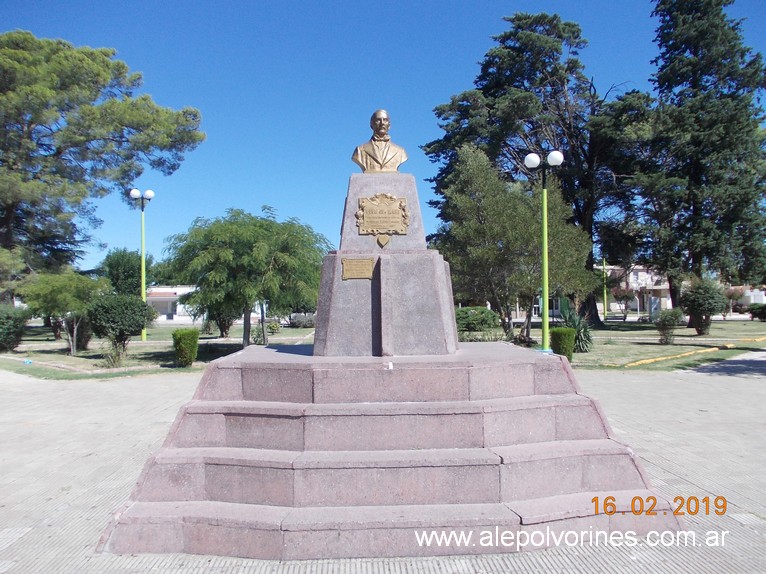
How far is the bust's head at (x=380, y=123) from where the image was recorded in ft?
21.8

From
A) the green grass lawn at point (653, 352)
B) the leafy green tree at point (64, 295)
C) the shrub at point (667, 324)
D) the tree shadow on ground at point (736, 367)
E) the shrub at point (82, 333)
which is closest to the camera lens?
the tree shadow on ground at point (736, 367)

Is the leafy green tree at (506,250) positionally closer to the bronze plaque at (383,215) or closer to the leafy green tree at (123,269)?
the bronze plaque at (383,215)

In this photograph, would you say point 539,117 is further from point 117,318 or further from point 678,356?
point 117,318

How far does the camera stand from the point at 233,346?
71.4ft

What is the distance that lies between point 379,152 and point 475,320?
77.2 ft

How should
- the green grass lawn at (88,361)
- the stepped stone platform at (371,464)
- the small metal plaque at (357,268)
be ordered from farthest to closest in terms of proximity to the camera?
the green grass lawn at (88,361) < the small metal plaque at (357,268) < the stepped stone platform at (371,464)

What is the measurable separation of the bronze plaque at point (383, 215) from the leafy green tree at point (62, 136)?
25.4m

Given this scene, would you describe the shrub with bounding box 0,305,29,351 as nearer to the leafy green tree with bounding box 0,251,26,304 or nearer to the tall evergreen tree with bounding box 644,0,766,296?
the leafy green tree with bounding box 0,251,26,304

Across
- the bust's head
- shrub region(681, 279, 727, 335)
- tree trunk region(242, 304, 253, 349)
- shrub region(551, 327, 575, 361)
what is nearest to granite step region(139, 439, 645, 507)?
the bust's head

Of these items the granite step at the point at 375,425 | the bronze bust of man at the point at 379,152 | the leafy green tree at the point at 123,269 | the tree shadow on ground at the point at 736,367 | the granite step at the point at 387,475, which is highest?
the leafy green tree at the point at 123,269

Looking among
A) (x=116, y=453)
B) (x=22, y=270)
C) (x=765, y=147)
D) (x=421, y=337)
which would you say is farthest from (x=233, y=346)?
(x=765, y=147)

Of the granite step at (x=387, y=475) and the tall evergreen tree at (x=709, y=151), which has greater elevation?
the tall evergreen tree at (x=709, y=151)

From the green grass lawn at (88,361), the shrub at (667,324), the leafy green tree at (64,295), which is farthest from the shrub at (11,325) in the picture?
the shrub at (667,324)

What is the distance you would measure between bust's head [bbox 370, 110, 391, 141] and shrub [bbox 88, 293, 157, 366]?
1311 cm
